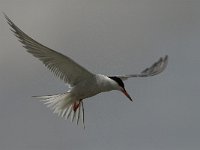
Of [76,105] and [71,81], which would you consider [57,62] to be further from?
[76,105]

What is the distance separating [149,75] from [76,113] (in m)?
1.79

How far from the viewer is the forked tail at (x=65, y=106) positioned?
1425cm

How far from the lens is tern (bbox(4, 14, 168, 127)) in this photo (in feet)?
43.1

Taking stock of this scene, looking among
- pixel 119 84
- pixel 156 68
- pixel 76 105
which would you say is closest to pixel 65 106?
pixel 76 105

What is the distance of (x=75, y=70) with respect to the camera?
1375cm

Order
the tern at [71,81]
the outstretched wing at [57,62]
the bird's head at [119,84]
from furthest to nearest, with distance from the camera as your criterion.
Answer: the bird's head at [119,84]
the tern at [71,81]
the outstretched wing at [57,62]

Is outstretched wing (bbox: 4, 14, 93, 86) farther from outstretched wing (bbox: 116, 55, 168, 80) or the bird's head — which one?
outstretched wing (bbox: 116, 55, 168, 80)

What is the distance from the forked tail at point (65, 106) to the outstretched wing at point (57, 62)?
447 millimetres

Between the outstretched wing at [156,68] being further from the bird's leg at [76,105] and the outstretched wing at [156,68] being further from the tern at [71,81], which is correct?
the bird's leg at [76,105]

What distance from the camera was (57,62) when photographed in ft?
44.4

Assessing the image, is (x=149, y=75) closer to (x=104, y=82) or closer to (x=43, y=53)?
(x=104, y=82)

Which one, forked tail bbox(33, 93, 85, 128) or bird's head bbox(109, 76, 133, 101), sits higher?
bird's head bbox(109, 76, 133, 101)

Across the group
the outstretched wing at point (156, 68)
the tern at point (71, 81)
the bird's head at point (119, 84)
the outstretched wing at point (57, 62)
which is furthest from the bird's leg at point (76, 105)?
the outstretched wing at point (156, 68)

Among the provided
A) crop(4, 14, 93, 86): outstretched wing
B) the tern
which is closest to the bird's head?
the tern
